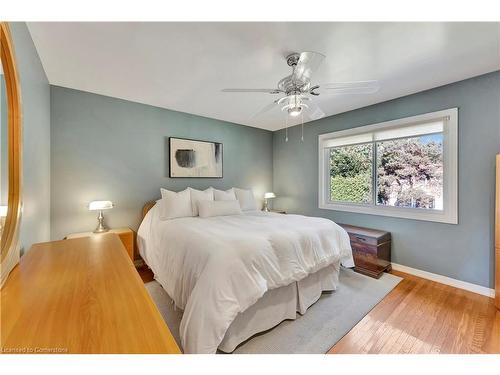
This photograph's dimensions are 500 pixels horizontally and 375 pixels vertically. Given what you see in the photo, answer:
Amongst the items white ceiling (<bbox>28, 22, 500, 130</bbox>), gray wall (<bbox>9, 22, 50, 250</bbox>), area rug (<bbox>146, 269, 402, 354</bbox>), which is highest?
white ceiling (<bbox>28, 22, 500, 130</bbox>)

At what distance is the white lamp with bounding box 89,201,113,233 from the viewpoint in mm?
2607

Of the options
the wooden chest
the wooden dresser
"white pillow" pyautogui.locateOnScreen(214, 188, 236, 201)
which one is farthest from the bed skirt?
"white pillow" pyautogui.locateOnScreen(214, 188, 236, 201)

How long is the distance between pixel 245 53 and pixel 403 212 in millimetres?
2931

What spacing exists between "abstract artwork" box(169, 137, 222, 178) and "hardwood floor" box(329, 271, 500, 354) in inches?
121

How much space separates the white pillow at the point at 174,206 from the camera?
113 inches

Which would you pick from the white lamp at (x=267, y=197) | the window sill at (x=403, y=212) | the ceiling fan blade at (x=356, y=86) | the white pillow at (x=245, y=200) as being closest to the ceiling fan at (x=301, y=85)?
the ceiling fan blade at (x=356, y=86)

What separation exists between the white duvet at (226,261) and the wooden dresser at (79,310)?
0.59 metres

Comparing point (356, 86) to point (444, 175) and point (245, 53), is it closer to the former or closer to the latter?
point (245, 53)

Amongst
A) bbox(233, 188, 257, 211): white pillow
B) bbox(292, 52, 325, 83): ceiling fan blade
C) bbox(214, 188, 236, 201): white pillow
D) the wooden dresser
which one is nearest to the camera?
the wooden dresser

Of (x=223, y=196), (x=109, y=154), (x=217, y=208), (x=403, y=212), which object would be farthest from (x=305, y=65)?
(x=109, y=154)

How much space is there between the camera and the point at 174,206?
116 inches

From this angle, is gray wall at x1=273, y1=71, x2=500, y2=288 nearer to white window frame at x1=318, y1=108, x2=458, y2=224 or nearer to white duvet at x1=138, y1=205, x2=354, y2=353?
A: white window frame at x1=318, y1=108, x2=458, y2=224

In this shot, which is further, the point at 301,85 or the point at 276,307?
the point at 301,85

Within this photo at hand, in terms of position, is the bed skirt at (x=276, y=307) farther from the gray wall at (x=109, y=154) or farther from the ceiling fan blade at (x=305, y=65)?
the gray wall at (x=109, y=154)
